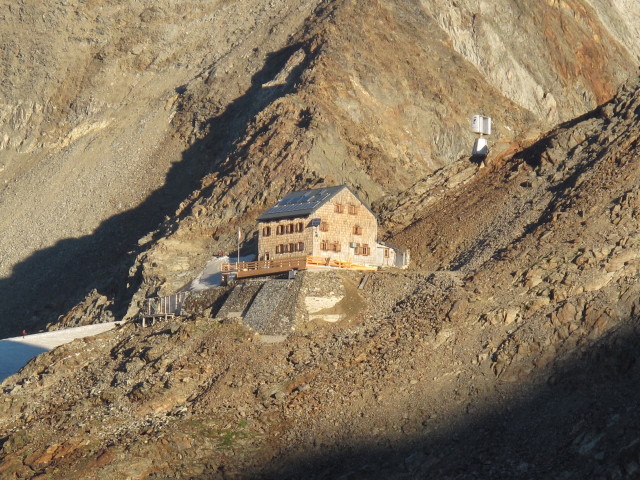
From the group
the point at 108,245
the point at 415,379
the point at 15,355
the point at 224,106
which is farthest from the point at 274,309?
the point at 224,106

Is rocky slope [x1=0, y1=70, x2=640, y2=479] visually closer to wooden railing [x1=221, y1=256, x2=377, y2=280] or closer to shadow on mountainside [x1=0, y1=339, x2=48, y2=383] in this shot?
wooden railing [x1=221, y1=256, x2=377, y2=280]

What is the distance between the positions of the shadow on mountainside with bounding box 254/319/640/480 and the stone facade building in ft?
64.0

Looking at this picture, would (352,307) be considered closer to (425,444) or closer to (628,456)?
(425,444)

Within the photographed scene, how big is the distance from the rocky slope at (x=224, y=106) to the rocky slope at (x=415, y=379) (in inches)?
560

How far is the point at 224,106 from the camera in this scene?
120000 millimetres

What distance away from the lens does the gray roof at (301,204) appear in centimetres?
8194

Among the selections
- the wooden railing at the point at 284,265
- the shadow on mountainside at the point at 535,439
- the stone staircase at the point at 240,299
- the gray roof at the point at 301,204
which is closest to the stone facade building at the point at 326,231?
the gray roof at the point at 301,204

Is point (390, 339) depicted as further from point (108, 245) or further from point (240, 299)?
point (108, 245)

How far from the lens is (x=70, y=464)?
64.9 m

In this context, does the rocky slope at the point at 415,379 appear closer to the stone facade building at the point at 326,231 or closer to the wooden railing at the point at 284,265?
the stone facade building at the point at 326,231

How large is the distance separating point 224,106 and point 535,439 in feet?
219

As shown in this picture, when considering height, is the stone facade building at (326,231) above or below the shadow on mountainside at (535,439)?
above

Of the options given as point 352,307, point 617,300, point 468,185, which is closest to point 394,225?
point 468,185

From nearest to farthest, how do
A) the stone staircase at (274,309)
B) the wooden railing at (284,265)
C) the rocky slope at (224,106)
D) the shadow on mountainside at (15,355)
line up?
the stone staircase at (274,309) < the wooden railing at (284,265) < the shadow on mountainside at (15,355) < the rocky slope at (224,106)
